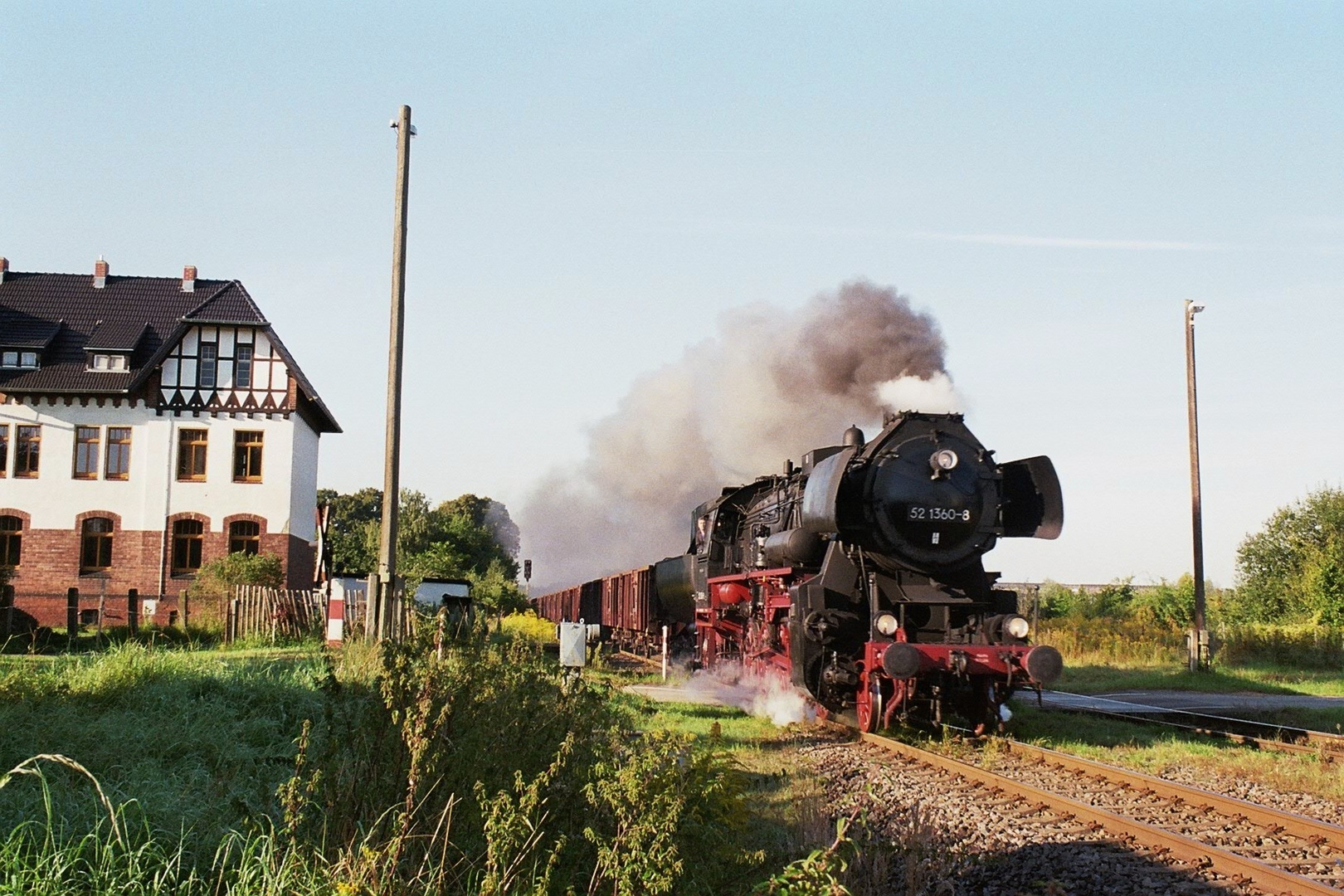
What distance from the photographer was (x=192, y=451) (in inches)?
1250

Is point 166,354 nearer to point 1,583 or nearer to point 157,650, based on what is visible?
point 1,583

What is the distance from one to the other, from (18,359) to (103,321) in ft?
7.80

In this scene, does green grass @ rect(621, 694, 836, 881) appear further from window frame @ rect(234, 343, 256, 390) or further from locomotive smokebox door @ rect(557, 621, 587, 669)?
window frame @ rect(234, 343, 256, 390)

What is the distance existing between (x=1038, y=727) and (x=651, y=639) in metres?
14.8

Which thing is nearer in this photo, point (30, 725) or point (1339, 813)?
point (30, 725)

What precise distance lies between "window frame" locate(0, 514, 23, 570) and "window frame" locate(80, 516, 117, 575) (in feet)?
5.48

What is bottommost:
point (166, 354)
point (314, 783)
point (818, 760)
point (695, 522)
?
point (818, 760)

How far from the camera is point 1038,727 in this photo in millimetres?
13188

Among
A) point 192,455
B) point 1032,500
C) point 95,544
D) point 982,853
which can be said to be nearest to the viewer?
point 982,853

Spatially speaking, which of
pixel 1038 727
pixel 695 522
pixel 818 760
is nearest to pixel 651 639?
pixel 695 522

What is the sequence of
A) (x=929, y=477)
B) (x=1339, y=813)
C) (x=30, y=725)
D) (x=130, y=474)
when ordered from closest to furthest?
(x=30, y=725), (x=1339, y=813), (x=929, y=477), (x=130, y=474)

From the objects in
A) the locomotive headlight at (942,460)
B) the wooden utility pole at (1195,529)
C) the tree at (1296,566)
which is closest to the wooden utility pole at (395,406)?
the locomotive headlight at (942,460)

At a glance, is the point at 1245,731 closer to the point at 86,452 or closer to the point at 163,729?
the point at 163,729

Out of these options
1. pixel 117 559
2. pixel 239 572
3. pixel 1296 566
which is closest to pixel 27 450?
pixel 117 559
